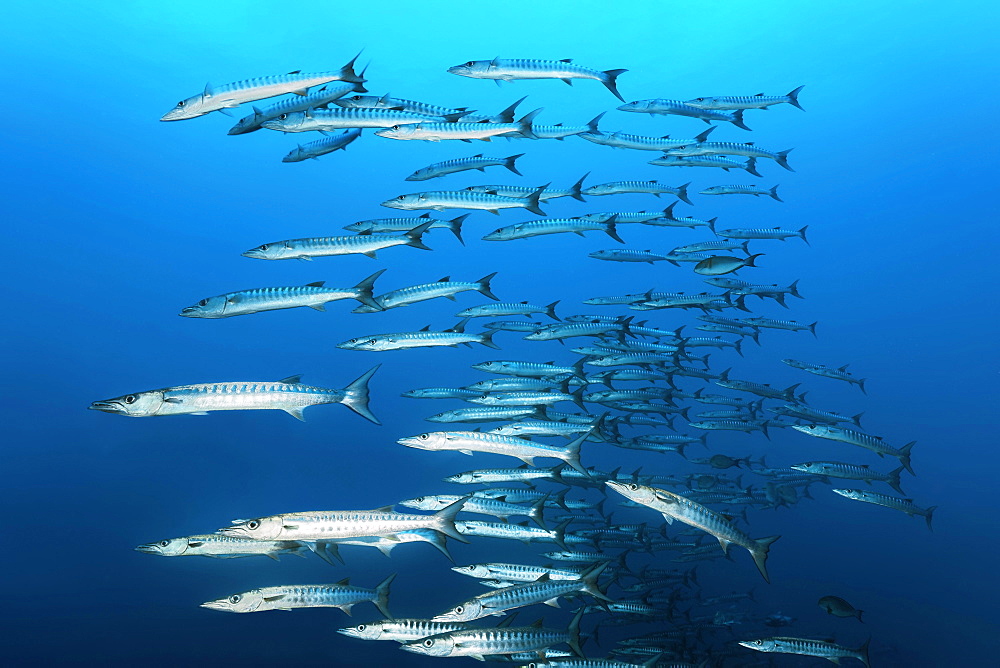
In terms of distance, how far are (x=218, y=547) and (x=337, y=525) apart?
1.43 metres

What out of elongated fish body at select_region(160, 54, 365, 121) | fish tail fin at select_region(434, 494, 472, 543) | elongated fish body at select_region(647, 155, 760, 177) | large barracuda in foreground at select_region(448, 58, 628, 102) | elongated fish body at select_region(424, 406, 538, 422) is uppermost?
elongated fish body at select_region(647, 155, 760, 177)

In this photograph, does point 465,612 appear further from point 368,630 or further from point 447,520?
point 447,520

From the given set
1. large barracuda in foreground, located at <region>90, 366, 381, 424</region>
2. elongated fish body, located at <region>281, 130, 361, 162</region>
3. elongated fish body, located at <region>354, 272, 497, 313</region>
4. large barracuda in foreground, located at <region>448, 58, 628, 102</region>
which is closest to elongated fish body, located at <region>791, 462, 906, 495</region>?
elongated fish body, located at <region>354, 272, 497, 313</region>

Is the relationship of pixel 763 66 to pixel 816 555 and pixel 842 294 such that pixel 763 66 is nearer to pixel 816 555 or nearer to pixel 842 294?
pixel 816 555

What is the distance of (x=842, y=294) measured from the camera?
164ft

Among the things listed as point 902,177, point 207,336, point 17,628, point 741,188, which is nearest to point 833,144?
point 902,177

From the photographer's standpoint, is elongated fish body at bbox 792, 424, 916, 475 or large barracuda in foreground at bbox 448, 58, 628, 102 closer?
large barracuda in foreground at bbox 448, 58, 628, 102

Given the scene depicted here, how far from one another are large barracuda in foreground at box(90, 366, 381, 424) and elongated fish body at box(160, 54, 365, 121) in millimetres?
2404

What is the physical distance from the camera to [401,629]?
4594mm

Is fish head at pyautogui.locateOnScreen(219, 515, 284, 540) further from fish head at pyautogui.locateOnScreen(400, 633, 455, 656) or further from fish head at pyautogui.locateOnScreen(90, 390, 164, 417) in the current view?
Answer: fish head at pyautogui.locateOnScreen(400, 633, 455, 656)

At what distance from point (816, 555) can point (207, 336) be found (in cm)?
4645

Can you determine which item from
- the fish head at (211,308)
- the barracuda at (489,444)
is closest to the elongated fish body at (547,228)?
the barracuda at (489,444)

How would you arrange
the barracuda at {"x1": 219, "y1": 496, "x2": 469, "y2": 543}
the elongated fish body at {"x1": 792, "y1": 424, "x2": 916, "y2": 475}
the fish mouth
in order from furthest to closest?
the elongated fish body at {"x1": 792, "y1": 424, "x2": 916, "y2": 475} → the barracuda at {"x1": 219, "y1": 496, "x2": 469, "y2": 543} → the fish mouth

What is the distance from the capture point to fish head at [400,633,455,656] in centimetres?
419
